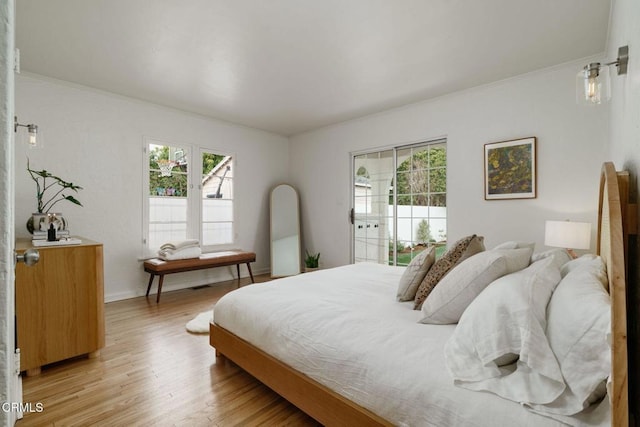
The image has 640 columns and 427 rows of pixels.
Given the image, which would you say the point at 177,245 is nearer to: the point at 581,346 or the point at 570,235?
the point at 581,346

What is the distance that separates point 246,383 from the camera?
1.94 metres

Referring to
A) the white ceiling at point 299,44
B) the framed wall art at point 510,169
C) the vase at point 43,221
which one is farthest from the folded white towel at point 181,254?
the framed wall art at point 510,169

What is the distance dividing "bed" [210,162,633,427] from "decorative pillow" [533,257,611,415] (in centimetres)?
3

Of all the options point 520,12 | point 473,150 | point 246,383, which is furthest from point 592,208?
point 246,383

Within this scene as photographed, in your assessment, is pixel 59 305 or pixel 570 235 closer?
pixel 59 305

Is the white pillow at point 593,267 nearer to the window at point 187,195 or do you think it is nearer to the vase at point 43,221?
the vase at point 43,221

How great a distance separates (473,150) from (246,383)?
11.0ft

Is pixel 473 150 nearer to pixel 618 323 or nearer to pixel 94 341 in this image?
pixel 618 323

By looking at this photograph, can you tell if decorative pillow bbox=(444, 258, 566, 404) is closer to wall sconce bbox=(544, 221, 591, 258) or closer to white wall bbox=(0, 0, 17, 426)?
white wall bbox=(0, 0, 17, 426)

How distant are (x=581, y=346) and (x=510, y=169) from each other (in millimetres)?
2868

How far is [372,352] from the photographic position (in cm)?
127

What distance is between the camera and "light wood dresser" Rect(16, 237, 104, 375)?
203 centimetres

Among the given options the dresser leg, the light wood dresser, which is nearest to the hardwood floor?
the dresser leg

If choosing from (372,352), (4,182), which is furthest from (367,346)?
(4,182)
